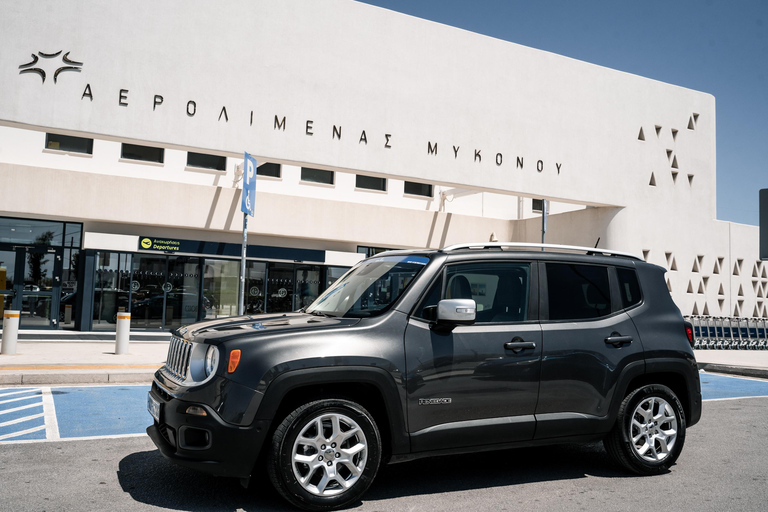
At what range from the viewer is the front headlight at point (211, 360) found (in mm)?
4318

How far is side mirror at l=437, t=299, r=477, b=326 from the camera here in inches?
179

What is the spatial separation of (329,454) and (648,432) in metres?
2.85

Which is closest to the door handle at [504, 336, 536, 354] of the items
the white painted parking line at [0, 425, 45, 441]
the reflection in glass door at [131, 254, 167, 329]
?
the white painted parking line at [0, 425, 45, 441]

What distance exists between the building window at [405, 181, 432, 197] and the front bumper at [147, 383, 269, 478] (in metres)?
22.7

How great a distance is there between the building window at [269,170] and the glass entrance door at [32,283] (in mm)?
7210

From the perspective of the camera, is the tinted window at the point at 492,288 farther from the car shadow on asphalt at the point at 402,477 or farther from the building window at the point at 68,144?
the building window at the point at 68,144

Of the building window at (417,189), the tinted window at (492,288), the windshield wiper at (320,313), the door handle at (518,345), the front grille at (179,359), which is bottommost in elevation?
the front grille at (179,359)

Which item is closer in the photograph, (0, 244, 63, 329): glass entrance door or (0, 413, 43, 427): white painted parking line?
(0, 413, 43, 427): white painted parking line

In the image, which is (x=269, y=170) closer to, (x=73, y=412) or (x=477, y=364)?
(x=73, y=412)

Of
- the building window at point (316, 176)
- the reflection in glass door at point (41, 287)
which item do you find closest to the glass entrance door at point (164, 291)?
the reflection in glass door at point (41, 287)

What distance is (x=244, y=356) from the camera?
168 inches

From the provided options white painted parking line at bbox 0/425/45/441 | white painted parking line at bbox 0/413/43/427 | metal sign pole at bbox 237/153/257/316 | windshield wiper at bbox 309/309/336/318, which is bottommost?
white painted parking line at bbox 0/413/43/427

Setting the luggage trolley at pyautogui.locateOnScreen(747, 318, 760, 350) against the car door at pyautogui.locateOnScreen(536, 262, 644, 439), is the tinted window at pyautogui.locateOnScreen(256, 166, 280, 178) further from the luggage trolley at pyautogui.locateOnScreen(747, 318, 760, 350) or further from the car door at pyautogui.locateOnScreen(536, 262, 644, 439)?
the car door at pyautogui.locateOnScreen(536, 262, 644, 439)

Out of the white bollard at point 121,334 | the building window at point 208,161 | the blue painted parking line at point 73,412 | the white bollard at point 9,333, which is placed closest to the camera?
the blue painted parking line at point 73,412
